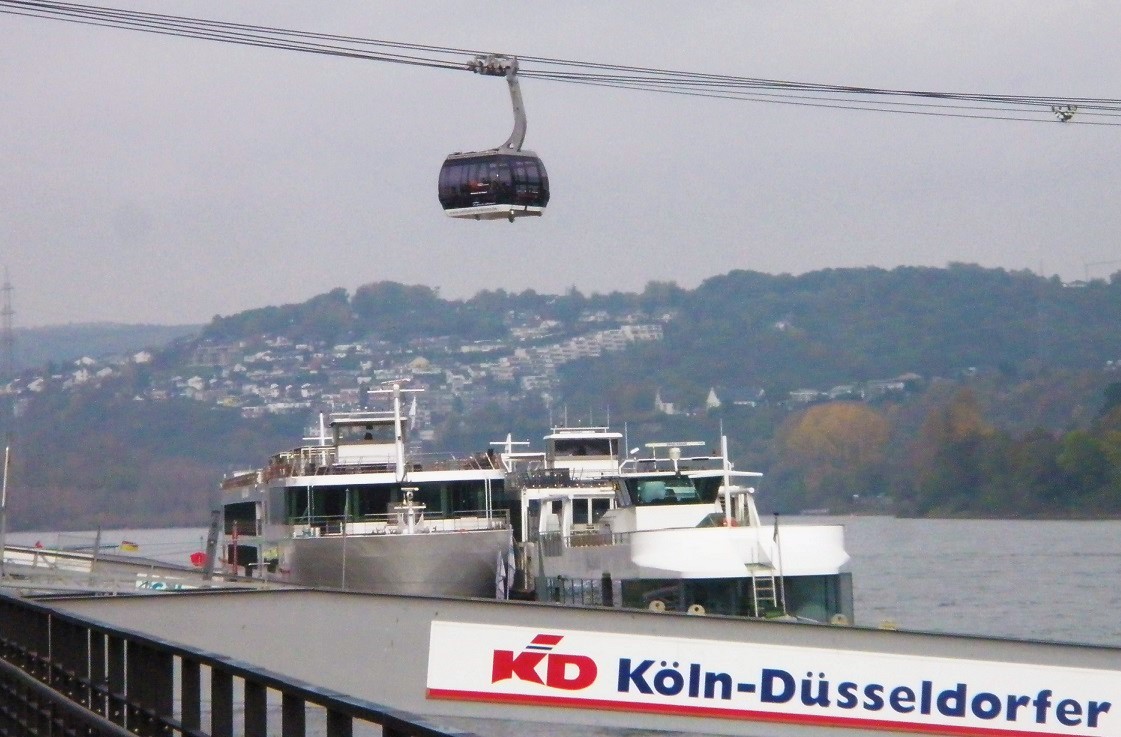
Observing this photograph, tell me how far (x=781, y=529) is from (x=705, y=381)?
141 meters

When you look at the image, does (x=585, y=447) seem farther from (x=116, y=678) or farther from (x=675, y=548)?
(x=116, y=678)

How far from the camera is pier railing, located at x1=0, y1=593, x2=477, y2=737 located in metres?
4.93

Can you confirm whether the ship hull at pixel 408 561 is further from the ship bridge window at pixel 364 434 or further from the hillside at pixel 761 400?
the hillside at pixel 761 400

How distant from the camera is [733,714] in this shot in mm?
12430

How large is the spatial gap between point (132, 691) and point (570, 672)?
17.1 ft

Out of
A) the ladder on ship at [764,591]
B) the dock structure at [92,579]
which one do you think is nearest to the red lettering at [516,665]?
the dock structure at [92,579]

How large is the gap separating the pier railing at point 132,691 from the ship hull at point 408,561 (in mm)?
21903

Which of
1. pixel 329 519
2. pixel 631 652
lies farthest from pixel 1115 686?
pixel 329 519

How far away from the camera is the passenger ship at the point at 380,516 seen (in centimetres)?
3288

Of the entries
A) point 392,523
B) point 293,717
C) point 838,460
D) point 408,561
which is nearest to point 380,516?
point 392,523

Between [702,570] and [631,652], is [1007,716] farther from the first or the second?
[702,570]

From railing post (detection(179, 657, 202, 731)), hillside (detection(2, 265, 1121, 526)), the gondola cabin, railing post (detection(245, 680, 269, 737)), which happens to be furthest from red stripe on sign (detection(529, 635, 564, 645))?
hillside (detection(2, 265, 1121, 526))

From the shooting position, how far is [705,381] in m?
168

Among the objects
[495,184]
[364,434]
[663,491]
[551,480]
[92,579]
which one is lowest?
[92,579]
